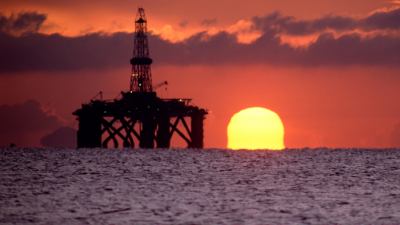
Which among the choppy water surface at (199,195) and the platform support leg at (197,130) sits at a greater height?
the platform support leg at (197,130)

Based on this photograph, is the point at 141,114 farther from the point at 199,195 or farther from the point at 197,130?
the point at 199,195

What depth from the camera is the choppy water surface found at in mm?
24281

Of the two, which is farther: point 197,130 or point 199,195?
point 197,130

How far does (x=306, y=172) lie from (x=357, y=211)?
18533 millimetres

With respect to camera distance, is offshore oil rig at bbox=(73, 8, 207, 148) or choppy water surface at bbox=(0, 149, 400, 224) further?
Result: offshore oil rig at bbox=(73, 8, 207, 148)

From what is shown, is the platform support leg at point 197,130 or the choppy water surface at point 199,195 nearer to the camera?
the choppy water surface at point 199,195

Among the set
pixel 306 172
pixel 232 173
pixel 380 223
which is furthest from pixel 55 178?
pixel 380 223

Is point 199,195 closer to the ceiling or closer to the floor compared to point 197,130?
closer to the floor

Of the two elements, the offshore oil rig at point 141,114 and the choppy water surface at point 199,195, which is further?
the offshore oil rig at point 141,114

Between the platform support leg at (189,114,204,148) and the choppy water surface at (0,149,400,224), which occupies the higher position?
the platform support leg at (189,114,204,148)

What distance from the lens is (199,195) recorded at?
31.0 m

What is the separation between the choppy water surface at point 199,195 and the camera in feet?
79.7

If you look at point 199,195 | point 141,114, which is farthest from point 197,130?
point 199,195

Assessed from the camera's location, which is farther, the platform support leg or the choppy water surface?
the platform support leg
